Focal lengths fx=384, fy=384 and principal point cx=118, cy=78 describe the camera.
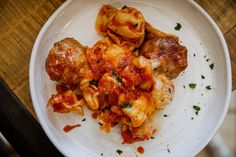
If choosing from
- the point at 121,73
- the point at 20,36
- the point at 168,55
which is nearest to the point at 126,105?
the point at 121,73

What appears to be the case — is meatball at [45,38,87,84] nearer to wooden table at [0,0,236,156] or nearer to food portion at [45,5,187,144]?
food portion at [45,5,187,144]

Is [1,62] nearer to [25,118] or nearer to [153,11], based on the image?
[25,118]

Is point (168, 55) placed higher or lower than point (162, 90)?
higher

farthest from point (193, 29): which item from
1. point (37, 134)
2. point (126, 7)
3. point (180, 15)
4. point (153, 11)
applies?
point (37, 134)

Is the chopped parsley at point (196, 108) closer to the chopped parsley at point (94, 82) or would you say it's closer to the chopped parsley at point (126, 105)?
the chopped parsley at point (126, 105)

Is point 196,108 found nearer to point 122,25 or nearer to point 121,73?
point 121,73

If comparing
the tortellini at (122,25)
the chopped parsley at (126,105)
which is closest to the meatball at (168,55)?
the tortellini at (122,25)
